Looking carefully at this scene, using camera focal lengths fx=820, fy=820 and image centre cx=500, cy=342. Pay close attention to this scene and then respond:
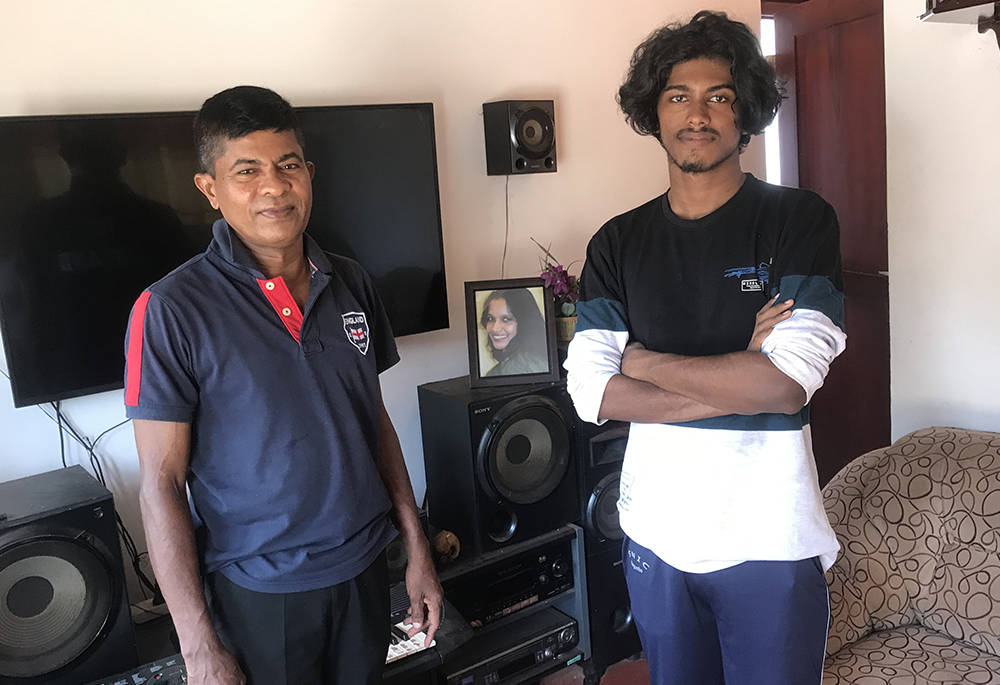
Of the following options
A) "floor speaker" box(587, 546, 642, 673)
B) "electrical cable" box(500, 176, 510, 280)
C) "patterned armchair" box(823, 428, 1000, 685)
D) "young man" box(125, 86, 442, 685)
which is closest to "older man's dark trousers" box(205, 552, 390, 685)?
"young man" box(125, 86, 442, 685)

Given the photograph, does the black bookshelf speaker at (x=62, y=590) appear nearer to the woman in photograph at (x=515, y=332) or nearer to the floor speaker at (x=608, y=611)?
the woman in photograph at (x=515, y=332)

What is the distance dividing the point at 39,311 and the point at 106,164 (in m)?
0.38

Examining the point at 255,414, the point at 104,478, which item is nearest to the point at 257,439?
the point at 255,414

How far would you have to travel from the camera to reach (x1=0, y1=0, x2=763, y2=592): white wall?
6.61ft

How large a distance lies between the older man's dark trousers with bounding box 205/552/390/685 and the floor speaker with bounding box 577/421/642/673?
112 centimetres

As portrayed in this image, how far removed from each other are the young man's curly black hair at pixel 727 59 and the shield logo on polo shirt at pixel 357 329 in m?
0.71

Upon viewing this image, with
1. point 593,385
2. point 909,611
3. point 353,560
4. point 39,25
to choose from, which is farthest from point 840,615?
point 39,25

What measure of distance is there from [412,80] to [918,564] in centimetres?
192

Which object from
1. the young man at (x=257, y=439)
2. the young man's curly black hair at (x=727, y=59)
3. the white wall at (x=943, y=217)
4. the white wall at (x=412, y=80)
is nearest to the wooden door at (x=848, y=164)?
the white wall at (x=412, y=80)

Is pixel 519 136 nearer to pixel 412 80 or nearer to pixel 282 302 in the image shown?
pixel 412 80

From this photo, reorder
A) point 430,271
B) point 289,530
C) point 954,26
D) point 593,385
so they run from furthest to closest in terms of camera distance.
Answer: point 430,271 → point 954,26 → point 593,385 → point 289,530

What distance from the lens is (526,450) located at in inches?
93.2

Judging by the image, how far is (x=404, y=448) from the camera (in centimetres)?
264

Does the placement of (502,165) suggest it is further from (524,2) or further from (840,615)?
(840,615)
